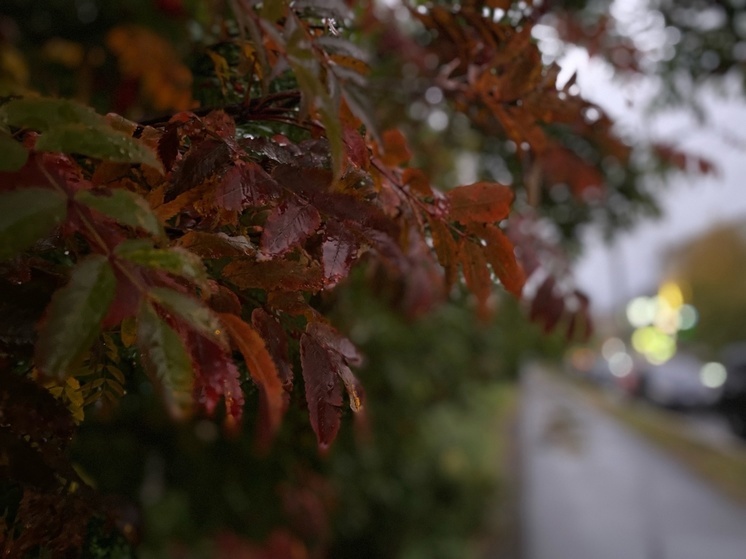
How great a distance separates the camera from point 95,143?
0.63 metres

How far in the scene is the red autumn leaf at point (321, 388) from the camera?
2.57 ft

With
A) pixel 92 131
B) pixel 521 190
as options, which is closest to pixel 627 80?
Result: pixel 521 190

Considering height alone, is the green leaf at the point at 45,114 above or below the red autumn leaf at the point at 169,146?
above

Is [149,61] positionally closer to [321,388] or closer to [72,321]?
[321,388]

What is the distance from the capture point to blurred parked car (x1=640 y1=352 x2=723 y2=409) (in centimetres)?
1723

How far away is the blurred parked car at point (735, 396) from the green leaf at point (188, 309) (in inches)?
533

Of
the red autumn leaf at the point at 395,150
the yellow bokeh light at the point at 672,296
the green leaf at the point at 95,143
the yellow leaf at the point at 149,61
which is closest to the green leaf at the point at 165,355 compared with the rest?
the green leaf at the point at 95,143

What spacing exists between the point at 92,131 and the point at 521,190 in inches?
90.2

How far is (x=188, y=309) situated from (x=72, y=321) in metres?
0.09

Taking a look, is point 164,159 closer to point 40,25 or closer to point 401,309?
point 401,309

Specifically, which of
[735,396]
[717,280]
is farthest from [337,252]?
[717,280]

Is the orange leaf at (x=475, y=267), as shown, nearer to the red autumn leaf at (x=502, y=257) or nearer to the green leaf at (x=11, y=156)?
the red autumn leaf at (x=502, y=257)

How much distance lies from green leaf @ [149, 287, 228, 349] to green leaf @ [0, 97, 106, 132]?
0.57 feet

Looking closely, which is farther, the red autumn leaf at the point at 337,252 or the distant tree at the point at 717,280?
the distant tree at the point at 717,280
